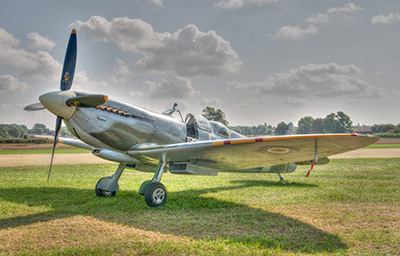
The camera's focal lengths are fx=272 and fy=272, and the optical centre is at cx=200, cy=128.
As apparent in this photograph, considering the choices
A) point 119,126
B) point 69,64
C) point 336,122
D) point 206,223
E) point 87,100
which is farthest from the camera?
point 336,122

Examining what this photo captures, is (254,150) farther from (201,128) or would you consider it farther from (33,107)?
(33,107)

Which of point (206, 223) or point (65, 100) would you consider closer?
point (206, 223)

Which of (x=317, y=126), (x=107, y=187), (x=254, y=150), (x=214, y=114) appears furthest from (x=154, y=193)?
(x=317, y=126)

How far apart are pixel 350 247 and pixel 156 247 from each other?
2629mm

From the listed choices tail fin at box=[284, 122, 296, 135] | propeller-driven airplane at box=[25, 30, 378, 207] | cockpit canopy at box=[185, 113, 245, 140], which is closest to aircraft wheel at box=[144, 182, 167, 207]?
propeller-driven airplane at box=[25, 30, 378, 207]

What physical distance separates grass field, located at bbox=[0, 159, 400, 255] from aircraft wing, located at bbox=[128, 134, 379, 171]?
1.02 m

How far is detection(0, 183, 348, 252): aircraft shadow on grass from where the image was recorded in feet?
13.0

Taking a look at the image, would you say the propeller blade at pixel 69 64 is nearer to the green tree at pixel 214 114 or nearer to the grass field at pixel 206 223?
the grass field at pixel 206 223

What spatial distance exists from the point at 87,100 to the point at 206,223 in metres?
3.36

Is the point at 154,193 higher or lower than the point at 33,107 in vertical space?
lower

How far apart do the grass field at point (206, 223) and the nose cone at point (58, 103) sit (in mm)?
2032

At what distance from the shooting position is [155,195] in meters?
5.92

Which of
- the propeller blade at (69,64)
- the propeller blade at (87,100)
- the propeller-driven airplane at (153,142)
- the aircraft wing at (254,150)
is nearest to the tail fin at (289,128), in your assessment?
the propeller-driven airplane at (153,142)

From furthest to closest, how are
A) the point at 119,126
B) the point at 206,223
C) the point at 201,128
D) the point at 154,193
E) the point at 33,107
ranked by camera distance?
the point at 201,128 → the point at 33,107 → the point at 119,126 → the point at 154,193 → the point at 206,223
